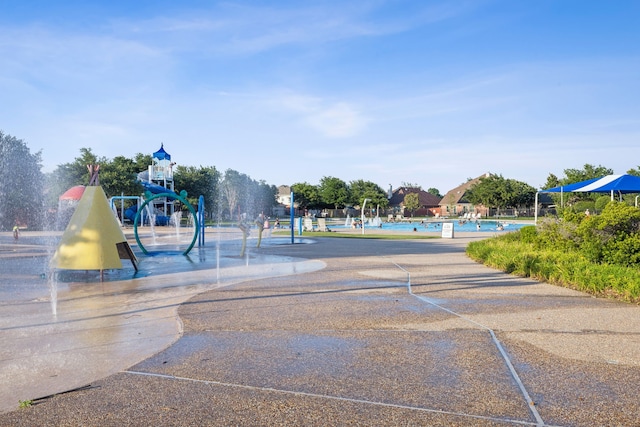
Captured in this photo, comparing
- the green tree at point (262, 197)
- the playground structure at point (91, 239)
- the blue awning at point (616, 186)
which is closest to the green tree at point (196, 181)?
the green tree at point (262, 197)

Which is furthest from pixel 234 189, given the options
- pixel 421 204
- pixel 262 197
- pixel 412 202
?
pixel 421 204

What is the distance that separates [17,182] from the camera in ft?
138

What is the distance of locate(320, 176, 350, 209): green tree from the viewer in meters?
90.1

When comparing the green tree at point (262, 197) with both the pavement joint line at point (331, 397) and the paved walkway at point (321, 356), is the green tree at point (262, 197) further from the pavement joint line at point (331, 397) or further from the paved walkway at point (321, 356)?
the pavement joint line at point (331, 397)

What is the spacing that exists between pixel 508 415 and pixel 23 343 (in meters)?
5.58

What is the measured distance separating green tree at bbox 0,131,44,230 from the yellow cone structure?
3346 centimetres

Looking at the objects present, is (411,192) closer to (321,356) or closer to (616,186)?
(616,186)

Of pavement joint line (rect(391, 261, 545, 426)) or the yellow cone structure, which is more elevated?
the yellow cone structure

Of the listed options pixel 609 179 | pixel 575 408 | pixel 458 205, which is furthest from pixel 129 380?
pixel 458 205

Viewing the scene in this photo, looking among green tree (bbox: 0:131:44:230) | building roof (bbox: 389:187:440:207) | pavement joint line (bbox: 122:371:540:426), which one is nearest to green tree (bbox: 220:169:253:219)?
building roof (bbox: 389:187:440:207)

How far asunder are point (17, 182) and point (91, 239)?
1419 inches

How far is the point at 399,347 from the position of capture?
6.19 meters

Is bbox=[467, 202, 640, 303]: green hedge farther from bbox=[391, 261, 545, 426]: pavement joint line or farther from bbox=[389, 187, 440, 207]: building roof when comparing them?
bbox=[389, 187, 440, 207]: building roof

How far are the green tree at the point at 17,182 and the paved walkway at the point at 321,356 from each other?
36703mm
